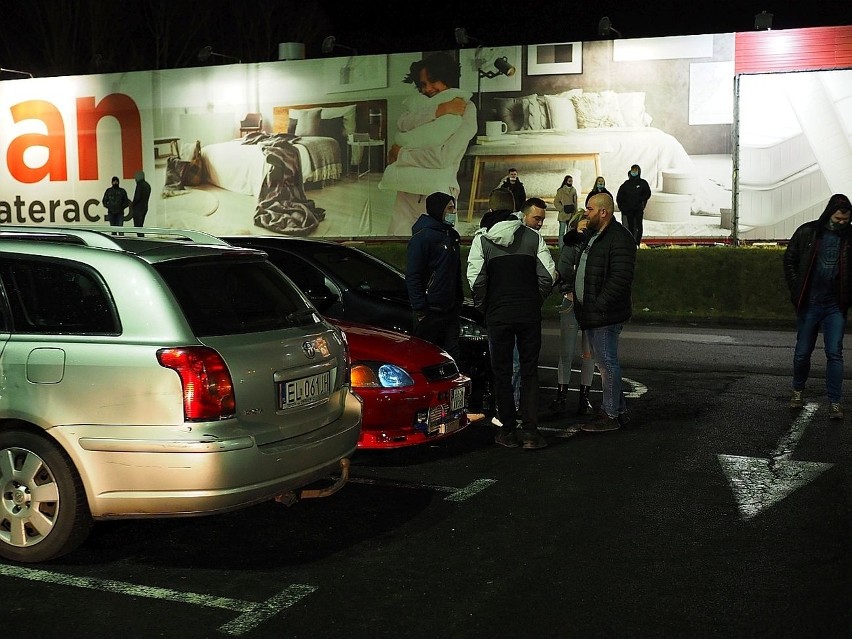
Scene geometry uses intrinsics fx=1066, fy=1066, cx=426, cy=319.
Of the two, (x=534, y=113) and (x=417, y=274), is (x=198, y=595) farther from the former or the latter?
(x=534, y=113)

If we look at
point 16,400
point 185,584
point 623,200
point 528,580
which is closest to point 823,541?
point 528,580

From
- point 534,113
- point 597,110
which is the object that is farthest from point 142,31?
point 597,110

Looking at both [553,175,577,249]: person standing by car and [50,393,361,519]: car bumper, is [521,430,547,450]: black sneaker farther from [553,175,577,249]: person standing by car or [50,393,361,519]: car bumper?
[553,175,577,249]: person standing by car

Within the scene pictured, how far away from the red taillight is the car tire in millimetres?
656

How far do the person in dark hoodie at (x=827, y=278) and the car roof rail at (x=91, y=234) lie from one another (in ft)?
15.9

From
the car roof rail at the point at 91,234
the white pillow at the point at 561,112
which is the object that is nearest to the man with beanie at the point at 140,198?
the white pillow at the point at 561,112

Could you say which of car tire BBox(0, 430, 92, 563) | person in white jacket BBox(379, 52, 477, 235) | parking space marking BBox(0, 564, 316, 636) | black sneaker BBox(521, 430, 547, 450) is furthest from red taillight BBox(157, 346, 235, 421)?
person in white jacket BBox(379, 52, 477, 235)

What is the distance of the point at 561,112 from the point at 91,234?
65.8 feet

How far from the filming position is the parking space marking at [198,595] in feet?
14.1

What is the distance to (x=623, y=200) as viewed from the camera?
21.9 meters

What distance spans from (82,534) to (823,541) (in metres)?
3.59

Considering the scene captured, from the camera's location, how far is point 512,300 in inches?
288

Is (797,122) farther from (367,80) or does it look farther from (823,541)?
(823,541)

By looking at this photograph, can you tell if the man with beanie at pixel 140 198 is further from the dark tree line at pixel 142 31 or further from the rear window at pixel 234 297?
the rear window at pixel 234 297
